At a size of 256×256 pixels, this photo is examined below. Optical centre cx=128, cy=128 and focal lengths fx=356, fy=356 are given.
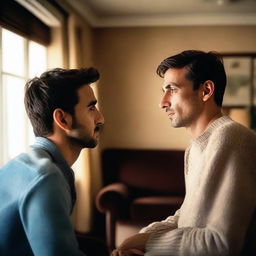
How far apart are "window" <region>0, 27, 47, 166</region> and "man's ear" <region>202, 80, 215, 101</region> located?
1706 millimetres

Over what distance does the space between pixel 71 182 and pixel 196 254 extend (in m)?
0.44

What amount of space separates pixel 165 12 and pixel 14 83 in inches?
85.6

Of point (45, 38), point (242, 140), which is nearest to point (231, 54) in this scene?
point (45, 38)

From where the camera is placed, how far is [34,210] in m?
0.85

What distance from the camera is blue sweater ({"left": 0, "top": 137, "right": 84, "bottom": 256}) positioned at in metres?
0.83

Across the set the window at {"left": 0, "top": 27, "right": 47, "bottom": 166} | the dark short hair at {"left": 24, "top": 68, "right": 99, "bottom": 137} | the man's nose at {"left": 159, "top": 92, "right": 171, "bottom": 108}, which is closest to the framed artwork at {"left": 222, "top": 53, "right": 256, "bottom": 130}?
the window at {"left": 0, "top": 27, "right": 47, "bottom": 166}

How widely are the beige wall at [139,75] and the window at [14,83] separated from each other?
1268mm

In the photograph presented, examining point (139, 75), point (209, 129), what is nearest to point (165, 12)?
point (139, 75)

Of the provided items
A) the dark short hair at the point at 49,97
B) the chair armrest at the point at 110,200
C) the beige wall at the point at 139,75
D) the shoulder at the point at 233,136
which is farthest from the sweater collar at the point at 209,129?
the beige wall at the point at 139,75

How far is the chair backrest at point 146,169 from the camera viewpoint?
4.09m

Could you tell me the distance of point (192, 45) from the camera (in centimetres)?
451

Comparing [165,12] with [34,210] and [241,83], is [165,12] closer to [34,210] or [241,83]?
[241,83]

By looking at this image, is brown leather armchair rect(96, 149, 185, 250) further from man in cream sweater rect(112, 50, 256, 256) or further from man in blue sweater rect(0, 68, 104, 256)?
man in blue sweater rect(0, 68, 104, 256)

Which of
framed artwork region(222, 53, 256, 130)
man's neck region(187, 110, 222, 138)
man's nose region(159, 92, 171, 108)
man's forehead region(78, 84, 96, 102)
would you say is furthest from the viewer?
framed artwork region(222, 53, 256, 130)
